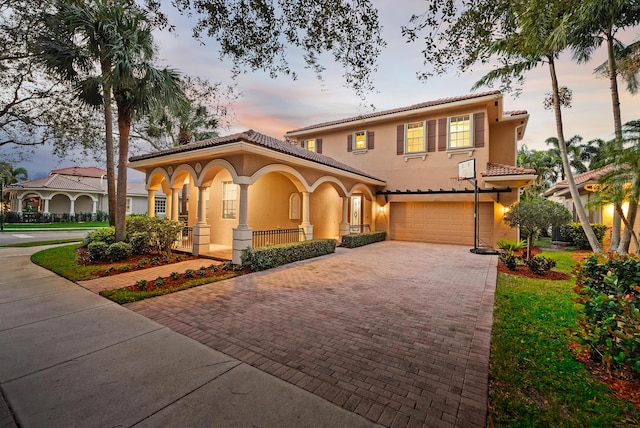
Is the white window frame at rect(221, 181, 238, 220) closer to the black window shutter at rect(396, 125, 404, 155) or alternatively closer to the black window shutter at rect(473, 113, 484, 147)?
the black window shutter at rect(396, 125, 404, 155)

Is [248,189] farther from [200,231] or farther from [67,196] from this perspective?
[67,196]

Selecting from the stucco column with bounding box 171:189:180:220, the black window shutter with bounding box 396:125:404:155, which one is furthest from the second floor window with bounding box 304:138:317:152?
the stucco column with bounding box 171:189:180:220

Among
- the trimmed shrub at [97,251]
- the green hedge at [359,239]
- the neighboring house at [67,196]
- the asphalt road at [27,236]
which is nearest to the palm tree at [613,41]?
the green hedge at [359,239]

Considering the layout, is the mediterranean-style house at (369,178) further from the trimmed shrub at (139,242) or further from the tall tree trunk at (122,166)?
the trimmed shrub at (139,242)

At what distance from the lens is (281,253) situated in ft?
30.8

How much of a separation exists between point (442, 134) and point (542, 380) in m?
13.9

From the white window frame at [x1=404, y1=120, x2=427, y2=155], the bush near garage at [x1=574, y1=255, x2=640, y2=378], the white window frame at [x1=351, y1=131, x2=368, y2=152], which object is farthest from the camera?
the white window frame at [x1=351, y1=131, x2=368, y2=152]

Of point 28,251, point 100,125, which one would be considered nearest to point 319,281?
point 28,251

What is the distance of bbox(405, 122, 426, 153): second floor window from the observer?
51.0ft

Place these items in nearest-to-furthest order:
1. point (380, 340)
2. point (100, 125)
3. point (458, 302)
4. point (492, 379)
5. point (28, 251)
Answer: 1. point (492, 379)
2. point (380, 340)
3. point (458, 302)
4. point (28, 251)
5. point (100, 125)

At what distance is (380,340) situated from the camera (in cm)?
394

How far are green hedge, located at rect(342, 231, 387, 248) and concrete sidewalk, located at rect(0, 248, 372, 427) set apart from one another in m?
9.87

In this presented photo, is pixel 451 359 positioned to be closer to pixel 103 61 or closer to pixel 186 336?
pixel 186 336

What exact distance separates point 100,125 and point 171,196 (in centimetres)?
807
